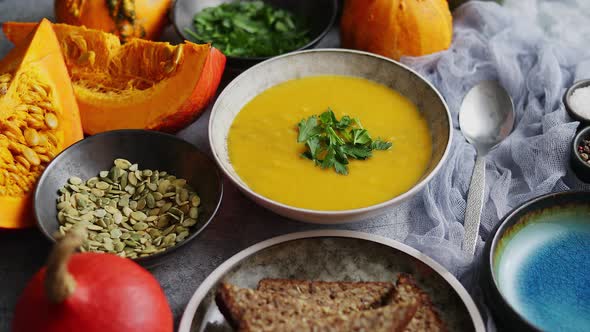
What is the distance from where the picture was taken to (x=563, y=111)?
6.23 feet

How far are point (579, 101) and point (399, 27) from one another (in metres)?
0.62

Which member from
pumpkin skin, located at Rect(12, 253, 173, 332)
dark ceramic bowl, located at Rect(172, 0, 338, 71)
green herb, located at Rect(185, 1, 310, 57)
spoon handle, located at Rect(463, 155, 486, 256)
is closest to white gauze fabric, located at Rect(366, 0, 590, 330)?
spoon handle, located at Rect(463, 155, 486, 256)

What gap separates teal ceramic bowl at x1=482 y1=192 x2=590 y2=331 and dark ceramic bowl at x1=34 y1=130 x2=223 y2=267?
702mm

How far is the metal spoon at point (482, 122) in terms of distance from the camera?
5.78 feet

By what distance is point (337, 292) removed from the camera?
139 cm

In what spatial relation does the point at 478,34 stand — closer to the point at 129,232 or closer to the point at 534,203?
the point at 534,203

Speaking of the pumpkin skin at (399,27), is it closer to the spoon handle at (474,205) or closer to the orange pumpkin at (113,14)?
the spoon handle at (474,205)

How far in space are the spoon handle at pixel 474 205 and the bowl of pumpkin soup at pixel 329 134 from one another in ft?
0.52

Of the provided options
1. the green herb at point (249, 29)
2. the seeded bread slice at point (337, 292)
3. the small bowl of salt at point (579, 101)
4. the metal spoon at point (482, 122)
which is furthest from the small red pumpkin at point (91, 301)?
the small bowl of salt at point (579, 101)

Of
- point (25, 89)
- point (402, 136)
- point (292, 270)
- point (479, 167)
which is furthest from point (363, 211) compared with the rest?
point (25, 89)

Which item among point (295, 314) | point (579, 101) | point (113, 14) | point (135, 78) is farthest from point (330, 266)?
point (113, 14)

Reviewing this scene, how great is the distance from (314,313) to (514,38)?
4.61 ft

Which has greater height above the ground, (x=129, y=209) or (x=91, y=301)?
(x=91, y=301)

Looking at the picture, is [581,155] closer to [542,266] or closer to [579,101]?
[579,101]
